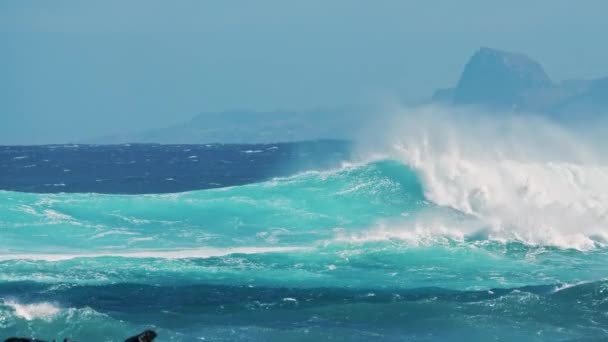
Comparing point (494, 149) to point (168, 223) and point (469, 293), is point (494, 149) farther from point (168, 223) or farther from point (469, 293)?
point (469, 293)

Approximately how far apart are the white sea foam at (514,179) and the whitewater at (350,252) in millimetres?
79

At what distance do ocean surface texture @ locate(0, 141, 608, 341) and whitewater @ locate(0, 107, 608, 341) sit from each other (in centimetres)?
6

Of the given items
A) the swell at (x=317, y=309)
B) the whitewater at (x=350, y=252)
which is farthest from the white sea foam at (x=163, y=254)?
the swell at (x=317, y=309)

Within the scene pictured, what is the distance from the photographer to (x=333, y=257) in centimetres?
2855

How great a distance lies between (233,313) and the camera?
21828 mm

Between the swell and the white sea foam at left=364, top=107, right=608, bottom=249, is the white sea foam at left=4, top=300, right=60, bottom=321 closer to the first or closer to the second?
the swell

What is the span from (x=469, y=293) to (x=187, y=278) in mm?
6130

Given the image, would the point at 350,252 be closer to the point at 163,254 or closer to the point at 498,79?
the point at 163,254

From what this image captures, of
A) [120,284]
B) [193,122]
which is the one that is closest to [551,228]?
[120,284]

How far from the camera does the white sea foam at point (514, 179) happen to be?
3206cm

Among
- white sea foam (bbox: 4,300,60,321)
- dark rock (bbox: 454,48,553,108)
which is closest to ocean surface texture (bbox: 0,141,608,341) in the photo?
white sea foam (bbox: 4,300,60,321)

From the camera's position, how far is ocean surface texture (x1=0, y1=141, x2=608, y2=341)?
21.1 metres

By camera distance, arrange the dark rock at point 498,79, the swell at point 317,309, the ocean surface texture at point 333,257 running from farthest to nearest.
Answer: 1. the dark rock at point 498,79
2. the ocean surface texture at point 333,257
3. the swell at point 317,309

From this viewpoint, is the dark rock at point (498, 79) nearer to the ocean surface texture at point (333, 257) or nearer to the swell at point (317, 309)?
Answer: the ocean surface texture at point (333, 257)
